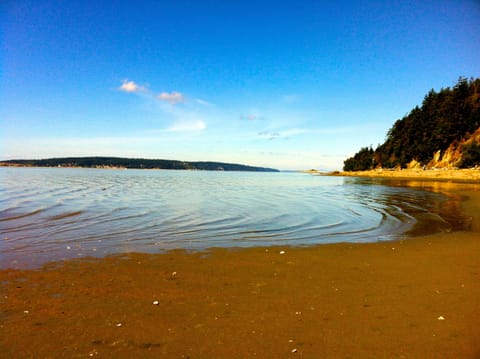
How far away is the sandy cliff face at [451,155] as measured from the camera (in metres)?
68.8

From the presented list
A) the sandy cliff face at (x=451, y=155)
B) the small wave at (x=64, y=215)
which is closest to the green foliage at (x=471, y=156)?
the sandy cliff face at (x=451, y=155)

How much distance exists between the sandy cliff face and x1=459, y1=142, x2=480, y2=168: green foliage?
27.5 ft

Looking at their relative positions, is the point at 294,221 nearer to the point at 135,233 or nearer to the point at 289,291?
the point at 135,233

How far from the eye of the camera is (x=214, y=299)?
5105mm

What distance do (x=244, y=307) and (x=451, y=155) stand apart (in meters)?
87.1

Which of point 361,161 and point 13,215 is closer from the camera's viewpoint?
point 13,215

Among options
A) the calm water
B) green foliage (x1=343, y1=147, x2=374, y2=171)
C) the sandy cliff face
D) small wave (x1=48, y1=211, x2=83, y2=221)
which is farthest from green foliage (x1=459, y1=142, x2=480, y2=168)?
small wave (x1=48, y1=211, x2=83, y2=221)

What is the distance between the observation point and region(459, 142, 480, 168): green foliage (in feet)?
187

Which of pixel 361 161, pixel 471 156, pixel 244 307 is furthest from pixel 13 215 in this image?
pixel 361 161

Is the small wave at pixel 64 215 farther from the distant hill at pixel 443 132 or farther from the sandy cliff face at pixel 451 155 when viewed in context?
the sandy cliff face at pixel 451 155

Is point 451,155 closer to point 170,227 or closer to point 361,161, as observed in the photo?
point 361,161

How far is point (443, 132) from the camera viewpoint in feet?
244

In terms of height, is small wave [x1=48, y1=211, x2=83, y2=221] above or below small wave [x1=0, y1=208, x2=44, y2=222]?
above

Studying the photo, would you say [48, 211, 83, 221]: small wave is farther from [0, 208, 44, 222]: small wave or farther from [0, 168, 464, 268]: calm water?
[0, 208, 44, 222]: small wave
